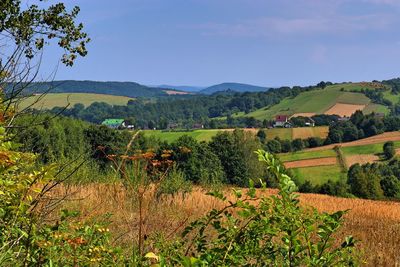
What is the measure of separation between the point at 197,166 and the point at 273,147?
205ft

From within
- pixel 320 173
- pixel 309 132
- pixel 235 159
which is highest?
pixel 309 132

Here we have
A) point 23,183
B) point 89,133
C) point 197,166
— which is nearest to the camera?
point 23,183

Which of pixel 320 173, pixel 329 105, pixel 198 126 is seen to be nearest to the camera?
pixel 320 173

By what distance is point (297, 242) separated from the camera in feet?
8.51

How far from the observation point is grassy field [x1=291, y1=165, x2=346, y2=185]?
85250 millimetres

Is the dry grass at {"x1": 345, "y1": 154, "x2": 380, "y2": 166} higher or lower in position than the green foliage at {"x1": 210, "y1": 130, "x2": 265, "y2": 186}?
lower

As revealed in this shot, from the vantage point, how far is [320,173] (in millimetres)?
89875

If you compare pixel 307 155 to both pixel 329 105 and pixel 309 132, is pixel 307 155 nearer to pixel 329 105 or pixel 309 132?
pixel 309 132

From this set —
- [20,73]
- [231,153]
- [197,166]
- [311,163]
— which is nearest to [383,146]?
[311,163]

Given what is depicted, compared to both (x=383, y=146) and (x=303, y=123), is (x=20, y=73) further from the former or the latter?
(x=303, y=123)

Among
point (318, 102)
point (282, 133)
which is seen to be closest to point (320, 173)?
point (282, 133)

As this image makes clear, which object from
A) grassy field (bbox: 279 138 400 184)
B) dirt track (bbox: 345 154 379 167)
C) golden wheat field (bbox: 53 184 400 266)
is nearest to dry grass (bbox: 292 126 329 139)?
grassy field (bbox: 279 138 400 184)

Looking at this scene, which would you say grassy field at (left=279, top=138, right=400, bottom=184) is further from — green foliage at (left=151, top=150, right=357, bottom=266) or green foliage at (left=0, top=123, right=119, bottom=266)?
green foliage at (left=0, top=123, right=119, bottom=266)

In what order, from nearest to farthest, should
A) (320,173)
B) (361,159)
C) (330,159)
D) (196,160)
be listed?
(196,160)
(320,173)
(330,159)
(361,159)
